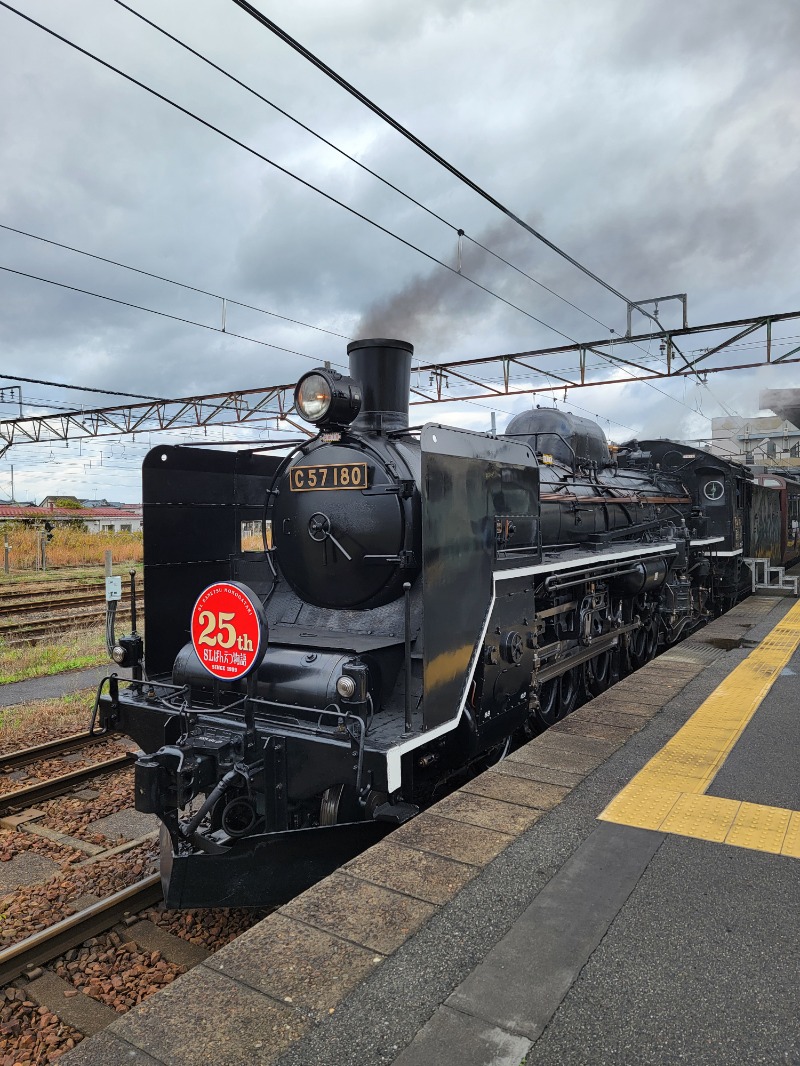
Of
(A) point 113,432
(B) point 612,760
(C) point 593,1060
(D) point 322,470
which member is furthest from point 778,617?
(A) point 113,432

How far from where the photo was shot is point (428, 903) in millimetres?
2818

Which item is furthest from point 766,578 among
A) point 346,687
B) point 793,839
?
point 346,687

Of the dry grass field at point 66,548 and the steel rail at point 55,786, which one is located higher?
the dry grass field at point 66,548

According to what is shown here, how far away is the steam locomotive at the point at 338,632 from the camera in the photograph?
11.8ft

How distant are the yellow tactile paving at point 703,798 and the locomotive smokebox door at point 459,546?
1.08m

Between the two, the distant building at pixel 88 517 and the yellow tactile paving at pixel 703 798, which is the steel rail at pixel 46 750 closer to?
the yellow tactile paving at pixel 703 798

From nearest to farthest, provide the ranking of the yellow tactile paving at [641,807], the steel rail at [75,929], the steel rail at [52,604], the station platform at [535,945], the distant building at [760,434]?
the station platform at [535,945] < the steel rail at [75,929] < the yellow tactile paving at [641,807] < the steel rail at [52,604] < the distant building at [760,434]

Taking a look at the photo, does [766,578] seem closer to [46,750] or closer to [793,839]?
[793,839]

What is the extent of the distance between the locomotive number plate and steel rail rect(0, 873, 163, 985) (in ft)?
8.36

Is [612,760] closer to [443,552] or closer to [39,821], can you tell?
[443,552]

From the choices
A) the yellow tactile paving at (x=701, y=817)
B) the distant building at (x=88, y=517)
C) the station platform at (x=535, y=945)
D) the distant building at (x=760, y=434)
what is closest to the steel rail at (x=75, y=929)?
the station platform at (x=535, y=945)

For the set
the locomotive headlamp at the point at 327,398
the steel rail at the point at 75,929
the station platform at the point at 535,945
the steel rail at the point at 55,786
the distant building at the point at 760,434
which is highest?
the distant building at the point at 760,434

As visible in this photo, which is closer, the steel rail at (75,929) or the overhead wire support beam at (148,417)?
the steel rail at (75,929)

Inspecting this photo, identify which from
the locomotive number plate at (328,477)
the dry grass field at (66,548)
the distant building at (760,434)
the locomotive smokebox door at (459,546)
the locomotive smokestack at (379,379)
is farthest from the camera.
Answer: the distant building at (760,434)
